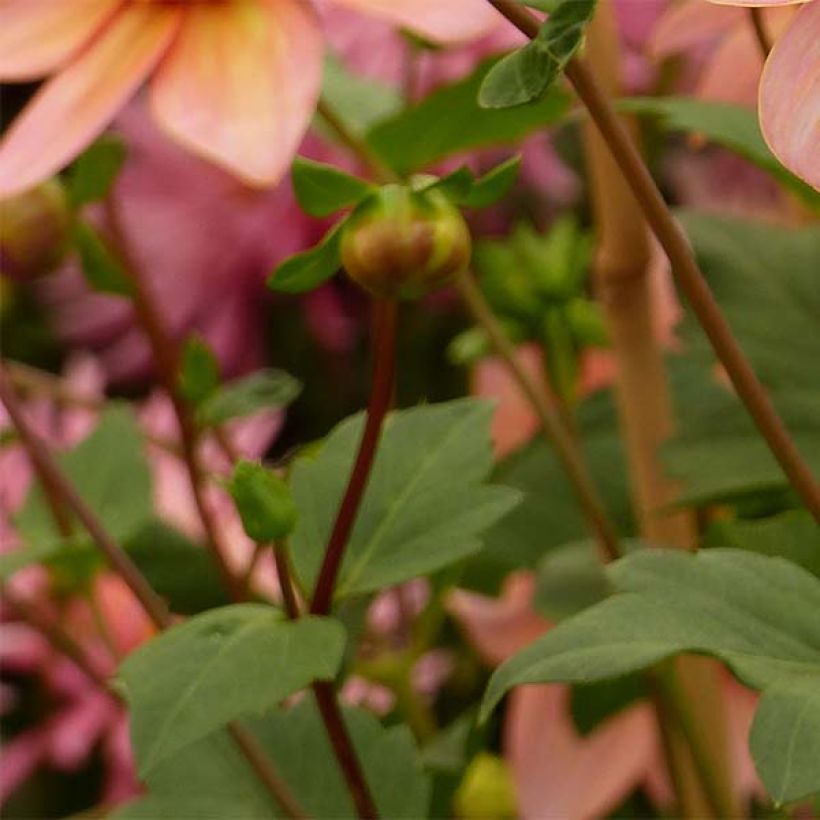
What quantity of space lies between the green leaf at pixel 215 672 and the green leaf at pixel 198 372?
95mm

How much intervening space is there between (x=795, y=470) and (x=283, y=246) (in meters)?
0.49

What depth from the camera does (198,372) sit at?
37 centimetres

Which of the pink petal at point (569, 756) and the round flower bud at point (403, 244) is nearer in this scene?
the round flower bud at point (403, 244)

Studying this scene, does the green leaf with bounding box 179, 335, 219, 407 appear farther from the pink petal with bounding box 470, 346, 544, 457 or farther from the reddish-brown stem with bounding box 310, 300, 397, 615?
the pink petal with bounding box 470, 346, 544, 457

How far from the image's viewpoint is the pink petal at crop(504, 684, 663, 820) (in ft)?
1.66

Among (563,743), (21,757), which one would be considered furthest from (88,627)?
(563,743)

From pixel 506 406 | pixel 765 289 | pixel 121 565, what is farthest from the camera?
pixel 506 406

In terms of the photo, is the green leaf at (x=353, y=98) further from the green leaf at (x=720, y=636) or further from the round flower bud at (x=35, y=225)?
the green leaf at (x=720, y=636)

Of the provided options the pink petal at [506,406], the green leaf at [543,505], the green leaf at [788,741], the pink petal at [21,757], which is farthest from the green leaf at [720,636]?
the pink petal at [21,757]

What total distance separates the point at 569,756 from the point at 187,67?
0.95ft

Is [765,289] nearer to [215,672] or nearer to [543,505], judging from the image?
[543,505]

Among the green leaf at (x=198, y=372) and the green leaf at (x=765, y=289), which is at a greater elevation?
the green leaf at (x=198, y=372)

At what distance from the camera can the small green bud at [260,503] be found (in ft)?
0.91

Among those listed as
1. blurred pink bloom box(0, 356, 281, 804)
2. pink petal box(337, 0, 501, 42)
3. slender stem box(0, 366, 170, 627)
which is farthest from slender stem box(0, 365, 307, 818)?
blurred pink bloom box(0, 356, 281, 804)
